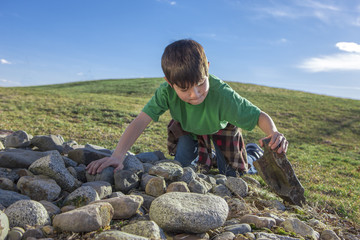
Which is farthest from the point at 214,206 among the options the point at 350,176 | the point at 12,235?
the point at 350,176

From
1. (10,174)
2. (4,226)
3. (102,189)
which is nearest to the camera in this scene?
(4,226)

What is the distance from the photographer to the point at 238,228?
113 inches

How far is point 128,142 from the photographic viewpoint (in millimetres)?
4164

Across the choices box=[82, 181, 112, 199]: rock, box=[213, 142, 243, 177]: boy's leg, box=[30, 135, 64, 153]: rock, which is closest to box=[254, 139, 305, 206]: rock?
box=[213, 142, 243, 177]: boy's leg

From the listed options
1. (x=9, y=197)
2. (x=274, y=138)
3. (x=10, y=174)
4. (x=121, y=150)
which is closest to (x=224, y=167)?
(x=274, y=138)

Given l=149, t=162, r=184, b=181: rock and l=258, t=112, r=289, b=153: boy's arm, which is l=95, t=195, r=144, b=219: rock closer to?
l=149, t=162, r=184, b=181: rock

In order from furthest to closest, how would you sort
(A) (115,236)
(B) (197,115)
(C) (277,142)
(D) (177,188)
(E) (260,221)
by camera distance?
1. (B) (197,115)
2. (C) (277,142)
3. (D) (177,188)
4. (E) (260,221)
5. (A) (115,236)

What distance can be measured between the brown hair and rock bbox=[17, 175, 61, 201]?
1.75 meters

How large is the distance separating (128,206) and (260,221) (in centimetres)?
130

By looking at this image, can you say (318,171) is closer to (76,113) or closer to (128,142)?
(128,142)

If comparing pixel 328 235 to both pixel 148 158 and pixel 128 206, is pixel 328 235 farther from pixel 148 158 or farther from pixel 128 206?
pixel 148 158

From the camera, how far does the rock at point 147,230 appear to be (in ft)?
8.13

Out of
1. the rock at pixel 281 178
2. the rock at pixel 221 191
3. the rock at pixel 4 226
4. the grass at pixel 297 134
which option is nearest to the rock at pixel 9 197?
the rock at pixel 4 226

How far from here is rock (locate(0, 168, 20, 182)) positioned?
145 inches
